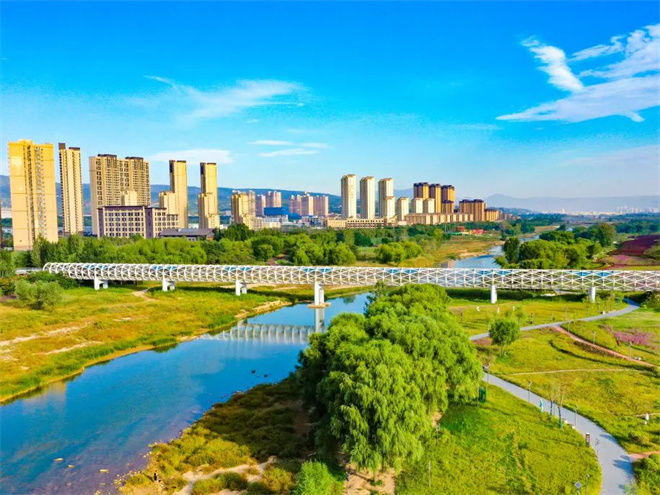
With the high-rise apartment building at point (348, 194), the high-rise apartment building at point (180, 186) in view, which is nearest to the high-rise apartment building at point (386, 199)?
the high-rise apartment building at point (348, 194)

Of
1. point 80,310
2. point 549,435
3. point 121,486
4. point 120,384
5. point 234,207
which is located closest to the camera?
point 121,486

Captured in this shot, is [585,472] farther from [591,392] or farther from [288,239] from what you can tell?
[288,239]

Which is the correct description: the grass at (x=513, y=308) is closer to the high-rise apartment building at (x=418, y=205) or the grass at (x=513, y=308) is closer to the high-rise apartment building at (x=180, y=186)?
the high-rise apartment building at (x=180, y=186)

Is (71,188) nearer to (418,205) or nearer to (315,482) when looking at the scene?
(315,482)

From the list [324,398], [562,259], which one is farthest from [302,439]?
[562,259]

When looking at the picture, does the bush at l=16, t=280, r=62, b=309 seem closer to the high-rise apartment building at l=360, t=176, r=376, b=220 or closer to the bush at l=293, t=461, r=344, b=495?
the bush at l=293, t=461, r=344, b=495

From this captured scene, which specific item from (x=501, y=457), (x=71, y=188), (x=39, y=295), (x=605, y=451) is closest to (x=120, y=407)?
(x=501, y=457)
